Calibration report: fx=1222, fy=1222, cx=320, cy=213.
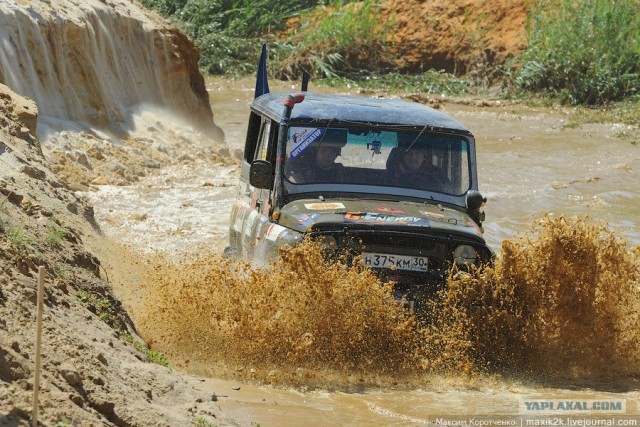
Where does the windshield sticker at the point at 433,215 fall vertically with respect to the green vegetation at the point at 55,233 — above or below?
above

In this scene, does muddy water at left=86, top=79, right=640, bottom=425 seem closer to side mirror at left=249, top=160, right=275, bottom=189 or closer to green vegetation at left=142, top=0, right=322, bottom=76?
side mirror at left=249, top=160, right=275, bottom=189

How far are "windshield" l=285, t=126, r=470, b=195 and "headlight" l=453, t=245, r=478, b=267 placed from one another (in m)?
0.89

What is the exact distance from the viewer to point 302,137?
8758 millimetres

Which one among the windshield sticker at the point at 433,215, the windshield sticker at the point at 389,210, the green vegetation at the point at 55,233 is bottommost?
the green vegetation at the point at 55,233

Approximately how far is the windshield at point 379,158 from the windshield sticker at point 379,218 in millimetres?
726

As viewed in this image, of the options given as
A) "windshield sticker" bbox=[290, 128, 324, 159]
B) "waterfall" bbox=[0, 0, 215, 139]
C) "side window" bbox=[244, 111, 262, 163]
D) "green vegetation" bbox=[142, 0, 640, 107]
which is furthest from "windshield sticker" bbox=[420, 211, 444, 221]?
"green vegetation" bbox=[142, 0, 640, 107]

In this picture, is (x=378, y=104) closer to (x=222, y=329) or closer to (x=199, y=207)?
(x=222, y=329)

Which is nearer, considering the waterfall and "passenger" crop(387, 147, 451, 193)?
"passenger" crop(387, 147, 451, 193)

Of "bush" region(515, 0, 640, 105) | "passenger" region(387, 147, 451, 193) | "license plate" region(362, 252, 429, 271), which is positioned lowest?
"bush" region(515, 0, 640, 105)

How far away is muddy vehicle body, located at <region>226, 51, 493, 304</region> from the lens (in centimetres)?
794

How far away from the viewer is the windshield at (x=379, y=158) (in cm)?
873

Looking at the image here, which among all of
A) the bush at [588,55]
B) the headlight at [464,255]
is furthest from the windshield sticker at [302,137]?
the bush at [588,55]

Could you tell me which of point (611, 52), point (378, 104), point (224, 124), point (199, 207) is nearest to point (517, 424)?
point (378, 104)

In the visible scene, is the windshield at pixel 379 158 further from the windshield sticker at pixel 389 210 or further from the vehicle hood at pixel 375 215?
the windshield sticker at pixel 389 210
